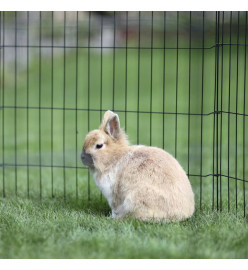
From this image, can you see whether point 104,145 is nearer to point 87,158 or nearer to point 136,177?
point 87,158

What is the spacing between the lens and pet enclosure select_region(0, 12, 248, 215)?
6.38 metres

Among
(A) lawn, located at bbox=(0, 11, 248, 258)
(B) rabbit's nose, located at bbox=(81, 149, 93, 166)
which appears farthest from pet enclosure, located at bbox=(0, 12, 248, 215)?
(B) rabbit's nose, located at bbox=(81, 149, 93, 166)

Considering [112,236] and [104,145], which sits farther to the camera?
[104,145]

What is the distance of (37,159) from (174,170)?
386cm

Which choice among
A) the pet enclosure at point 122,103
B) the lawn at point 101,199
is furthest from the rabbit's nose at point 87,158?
the pet enclosure at point 122,103

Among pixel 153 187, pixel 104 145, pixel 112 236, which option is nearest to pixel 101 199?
pixel 104 145

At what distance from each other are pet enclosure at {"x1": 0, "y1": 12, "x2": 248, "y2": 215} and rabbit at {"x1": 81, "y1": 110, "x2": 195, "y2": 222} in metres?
0.50

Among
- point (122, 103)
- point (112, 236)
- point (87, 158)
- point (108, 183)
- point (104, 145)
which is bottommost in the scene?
point (112, 236)

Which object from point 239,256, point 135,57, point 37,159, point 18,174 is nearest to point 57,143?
point 37,159

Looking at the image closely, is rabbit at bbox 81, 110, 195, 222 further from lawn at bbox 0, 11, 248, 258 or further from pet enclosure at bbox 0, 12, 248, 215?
pet enclosure at bbox 0, 12, 248, 215

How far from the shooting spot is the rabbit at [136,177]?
520 cm

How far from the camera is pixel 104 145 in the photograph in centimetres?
566

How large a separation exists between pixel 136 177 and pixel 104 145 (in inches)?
21.2

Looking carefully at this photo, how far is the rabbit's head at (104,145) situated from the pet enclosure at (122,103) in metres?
0.41
